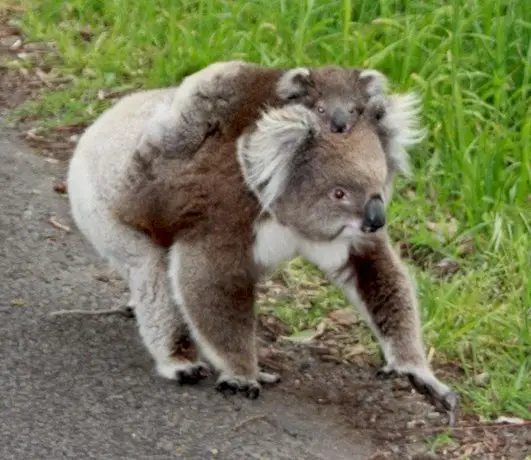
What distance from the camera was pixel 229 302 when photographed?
4.49m

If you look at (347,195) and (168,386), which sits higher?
(347,195)

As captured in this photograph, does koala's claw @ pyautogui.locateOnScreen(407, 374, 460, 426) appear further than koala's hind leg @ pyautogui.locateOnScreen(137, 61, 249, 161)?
No

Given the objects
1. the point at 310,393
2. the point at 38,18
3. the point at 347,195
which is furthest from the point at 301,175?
the point at 38,18

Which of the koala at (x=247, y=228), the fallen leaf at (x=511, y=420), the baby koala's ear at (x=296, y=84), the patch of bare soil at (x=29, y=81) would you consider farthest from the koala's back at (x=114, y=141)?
the patch of bare soil at (x=29, y=81)

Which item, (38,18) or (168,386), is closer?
(168,386)

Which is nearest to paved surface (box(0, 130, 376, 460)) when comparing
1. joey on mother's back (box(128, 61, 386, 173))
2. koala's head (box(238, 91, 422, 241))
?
koala's head (box(238, 91, 422, 241))

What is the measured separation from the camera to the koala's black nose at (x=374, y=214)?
13.9 ft

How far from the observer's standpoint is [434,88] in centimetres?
624

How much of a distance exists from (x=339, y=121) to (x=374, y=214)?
0.31m

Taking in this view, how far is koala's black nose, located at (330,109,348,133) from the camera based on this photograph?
14.2ft

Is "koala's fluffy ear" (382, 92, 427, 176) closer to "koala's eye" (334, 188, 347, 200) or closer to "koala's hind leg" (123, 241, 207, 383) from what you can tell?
"koala's eye" (334, 188, 347, 200)

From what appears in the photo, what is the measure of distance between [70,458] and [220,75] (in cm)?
132

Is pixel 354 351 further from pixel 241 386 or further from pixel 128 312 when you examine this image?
pixel 128 312

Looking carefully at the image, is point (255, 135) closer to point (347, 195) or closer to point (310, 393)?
point (347, 195)
